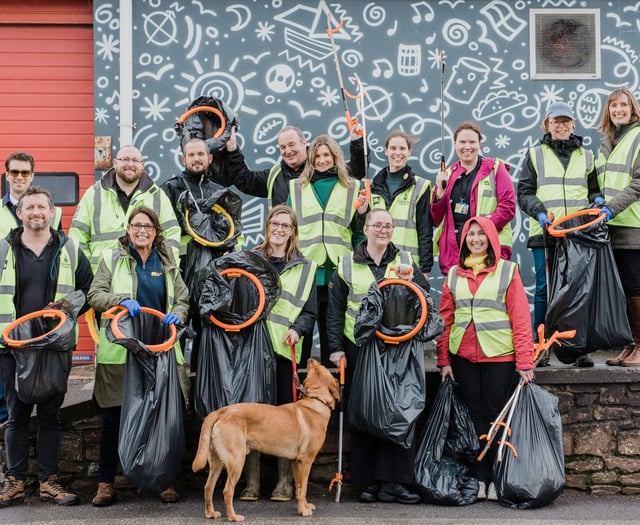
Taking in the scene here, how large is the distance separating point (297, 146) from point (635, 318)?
2.54 metres

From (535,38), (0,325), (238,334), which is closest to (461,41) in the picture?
(535,38)

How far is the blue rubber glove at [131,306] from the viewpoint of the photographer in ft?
17.1

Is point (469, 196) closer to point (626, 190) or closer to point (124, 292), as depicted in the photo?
point (626, 190)

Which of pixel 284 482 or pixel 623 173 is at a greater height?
pixel 623 173

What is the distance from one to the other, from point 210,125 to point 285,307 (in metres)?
1.59

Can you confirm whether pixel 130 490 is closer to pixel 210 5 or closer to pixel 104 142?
pixel 104 142

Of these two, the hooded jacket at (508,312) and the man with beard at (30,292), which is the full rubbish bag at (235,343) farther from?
the hooded jacket at (508,312)

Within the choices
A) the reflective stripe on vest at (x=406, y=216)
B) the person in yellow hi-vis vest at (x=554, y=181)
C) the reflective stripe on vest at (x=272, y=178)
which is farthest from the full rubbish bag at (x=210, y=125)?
the person in yellow hi-vis vest at (x=554, y=181)

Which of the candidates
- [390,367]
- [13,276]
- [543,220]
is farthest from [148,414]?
[543,220]

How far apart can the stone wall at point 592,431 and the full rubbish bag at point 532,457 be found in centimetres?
48

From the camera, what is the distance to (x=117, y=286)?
17.6 feet

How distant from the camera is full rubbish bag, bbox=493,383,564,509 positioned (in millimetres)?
5402

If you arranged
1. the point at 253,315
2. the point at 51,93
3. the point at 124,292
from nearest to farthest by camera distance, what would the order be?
the point at 124,292, the point at 253,315, the point at 51,93

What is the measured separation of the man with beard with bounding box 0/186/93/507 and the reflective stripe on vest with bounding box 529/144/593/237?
3094 mm
